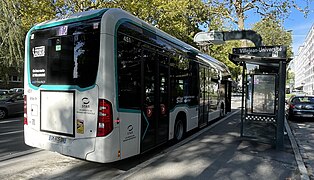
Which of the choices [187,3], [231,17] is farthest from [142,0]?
[231,17]

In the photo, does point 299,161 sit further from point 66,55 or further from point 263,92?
point 66,55

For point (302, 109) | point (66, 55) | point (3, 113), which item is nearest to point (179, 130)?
point (66, 55)

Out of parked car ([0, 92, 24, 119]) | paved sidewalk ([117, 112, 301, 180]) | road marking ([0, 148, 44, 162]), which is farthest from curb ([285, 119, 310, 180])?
parked car ([0, 92, 24, 119])

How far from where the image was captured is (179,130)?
327 inches

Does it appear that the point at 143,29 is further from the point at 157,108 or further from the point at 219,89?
the point at 219,89

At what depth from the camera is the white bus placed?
4.89m

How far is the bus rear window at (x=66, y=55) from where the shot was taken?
16.5 ft

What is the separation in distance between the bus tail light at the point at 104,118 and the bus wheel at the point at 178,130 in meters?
3.27

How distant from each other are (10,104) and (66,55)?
1070 cm

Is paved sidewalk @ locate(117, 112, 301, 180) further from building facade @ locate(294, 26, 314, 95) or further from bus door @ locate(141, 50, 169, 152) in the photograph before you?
building facade @ locate(294, 26, 314, 95)

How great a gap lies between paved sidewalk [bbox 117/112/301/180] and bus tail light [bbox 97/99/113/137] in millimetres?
1026

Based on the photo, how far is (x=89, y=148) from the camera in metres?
4.96

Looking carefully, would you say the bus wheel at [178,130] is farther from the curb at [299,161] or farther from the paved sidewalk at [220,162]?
the curb at [299,161]

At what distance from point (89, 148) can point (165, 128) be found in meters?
2.53
